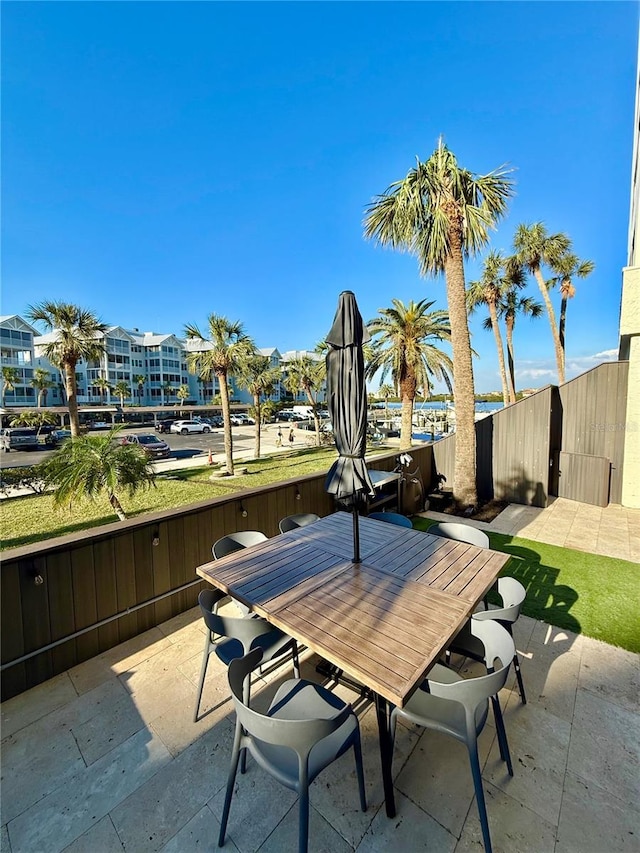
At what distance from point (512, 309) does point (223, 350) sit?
18049mm

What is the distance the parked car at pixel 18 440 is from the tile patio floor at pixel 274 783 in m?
26.9

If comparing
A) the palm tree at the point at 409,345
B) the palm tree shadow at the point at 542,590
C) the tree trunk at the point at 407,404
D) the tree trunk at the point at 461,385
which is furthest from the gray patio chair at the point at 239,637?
the tree trunk at the point at 407,404

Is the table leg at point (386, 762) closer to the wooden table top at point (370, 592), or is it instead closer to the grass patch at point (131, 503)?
the wooden table top at point (370, 592)

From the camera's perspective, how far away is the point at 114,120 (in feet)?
30.4

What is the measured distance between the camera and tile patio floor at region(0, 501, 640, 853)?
172 cm

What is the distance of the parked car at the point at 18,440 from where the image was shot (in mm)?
22589

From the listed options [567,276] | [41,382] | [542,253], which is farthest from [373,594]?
[41,382]

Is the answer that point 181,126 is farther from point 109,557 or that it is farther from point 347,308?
point 109,557

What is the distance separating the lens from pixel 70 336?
47.7 feet

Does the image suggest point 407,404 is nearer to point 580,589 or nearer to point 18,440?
point 580,589

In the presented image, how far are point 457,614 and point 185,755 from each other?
199cm

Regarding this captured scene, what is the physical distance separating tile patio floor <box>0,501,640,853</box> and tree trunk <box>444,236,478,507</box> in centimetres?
475

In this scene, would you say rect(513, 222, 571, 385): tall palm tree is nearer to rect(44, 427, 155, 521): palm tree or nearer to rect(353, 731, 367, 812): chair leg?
rect(44, 427, 155, 521): palm tree

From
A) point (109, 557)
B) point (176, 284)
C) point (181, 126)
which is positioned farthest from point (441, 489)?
point (176, 284)
